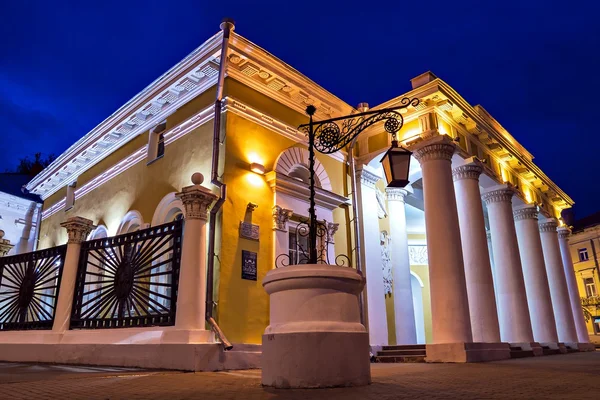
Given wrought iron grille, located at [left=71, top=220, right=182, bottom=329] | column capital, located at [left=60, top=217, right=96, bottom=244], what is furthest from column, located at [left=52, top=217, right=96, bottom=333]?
wrought iron grille, located at [left=71, top=220, right=182, bottom=329]

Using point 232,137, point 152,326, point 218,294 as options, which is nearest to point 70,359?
point 152,326

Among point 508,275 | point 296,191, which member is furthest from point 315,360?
point 508,275

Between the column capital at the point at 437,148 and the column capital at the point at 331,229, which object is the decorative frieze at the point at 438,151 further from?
the column capital at the point at 331,229

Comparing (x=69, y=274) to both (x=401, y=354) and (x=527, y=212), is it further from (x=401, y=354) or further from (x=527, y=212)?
(x=527, y=212)

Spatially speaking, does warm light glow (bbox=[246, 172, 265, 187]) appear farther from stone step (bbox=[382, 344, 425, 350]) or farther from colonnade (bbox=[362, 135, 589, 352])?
stone step (bbox=[382, 344, 425, 350])

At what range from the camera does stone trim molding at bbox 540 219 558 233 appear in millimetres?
18594

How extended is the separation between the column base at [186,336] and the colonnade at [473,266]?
5.15m

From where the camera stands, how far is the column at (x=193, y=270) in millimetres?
7582

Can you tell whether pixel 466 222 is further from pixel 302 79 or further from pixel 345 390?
pixel 345 390

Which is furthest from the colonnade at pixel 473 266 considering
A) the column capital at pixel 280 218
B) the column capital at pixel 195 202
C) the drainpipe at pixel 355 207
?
the column capital at pixel 195 202

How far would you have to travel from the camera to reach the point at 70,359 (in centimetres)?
864

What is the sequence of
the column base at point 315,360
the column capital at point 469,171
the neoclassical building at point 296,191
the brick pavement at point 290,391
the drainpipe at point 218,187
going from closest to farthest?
the brick pavement at point 290,391
the column base at point 315,360
the drainpipe at point 218,187
the neoclassical building at point 296,191
the column capital at point 469,171

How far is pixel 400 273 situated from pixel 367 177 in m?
3.10

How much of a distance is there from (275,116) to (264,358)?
759 cm
